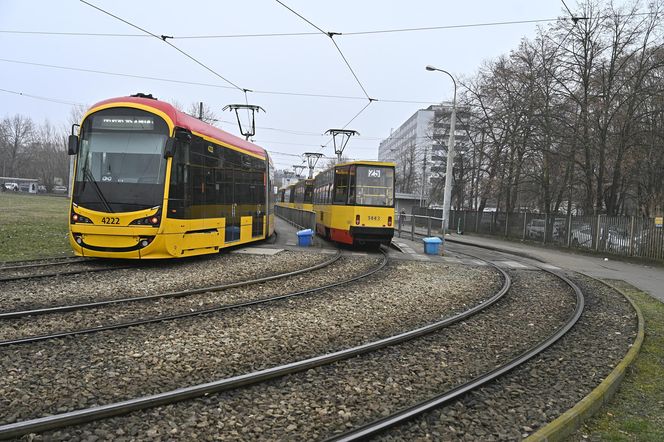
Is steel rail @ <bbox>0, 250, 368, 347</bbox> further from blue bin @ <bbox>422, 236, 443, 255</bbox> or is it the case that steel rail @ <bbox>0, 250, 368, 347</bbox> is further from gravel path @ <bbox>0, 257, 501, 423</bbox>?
blue bin @ <bbox>422, 236, 443, 255</bbox>

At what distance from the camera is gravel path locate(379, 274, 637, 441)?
3889mm

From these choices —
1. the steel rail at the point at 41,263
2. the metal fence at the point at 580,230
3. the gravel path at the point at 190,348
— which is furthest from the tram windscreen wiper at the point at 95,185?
the metal fence at the point at 580,230

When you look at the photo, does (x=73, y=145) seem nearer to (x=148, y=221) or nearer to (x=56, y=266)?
(x=148, y=221)

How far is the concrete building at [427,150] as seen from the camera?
133 ft

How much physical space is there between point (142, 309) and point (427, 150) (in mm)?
53989

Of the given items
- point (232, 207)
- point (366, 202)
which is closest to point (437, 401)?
point (232, 207)

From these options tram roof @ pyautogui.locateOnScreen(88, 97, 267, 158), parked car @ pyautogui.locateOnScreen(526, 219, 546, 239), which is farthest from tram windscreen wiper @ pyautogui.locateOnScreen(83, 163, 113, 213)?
parked car @ pyautogui.locateOnScreen(526, 219, 546, 239)

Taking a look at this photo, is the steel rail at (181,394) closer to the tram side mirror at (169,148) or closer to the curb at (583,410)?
the curb at (583,410)

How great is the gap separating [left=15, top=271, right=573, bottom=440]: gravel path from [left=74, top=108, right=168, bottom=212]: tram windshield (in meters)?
6.77

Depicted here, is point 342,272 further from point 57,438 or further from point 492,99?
point 492,99

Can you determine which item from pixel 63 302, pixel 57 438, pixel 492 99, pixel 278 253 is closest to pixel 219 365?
pixel 57 438

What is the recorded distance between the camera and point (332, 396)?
4352 millimetres

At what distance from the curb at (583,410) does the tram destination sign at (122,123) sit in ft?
31.3

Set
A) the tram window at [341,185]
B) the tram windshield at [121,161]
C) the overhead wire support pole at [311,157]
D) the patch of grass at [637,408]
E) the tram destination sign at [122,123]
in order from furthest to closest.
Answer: the overhead wire support pole at [311,157] → the tram window at [341,185] → the tram destination sign at [122,123] → the tram windshield at [121,161] → the patch of grass at [637,408]
